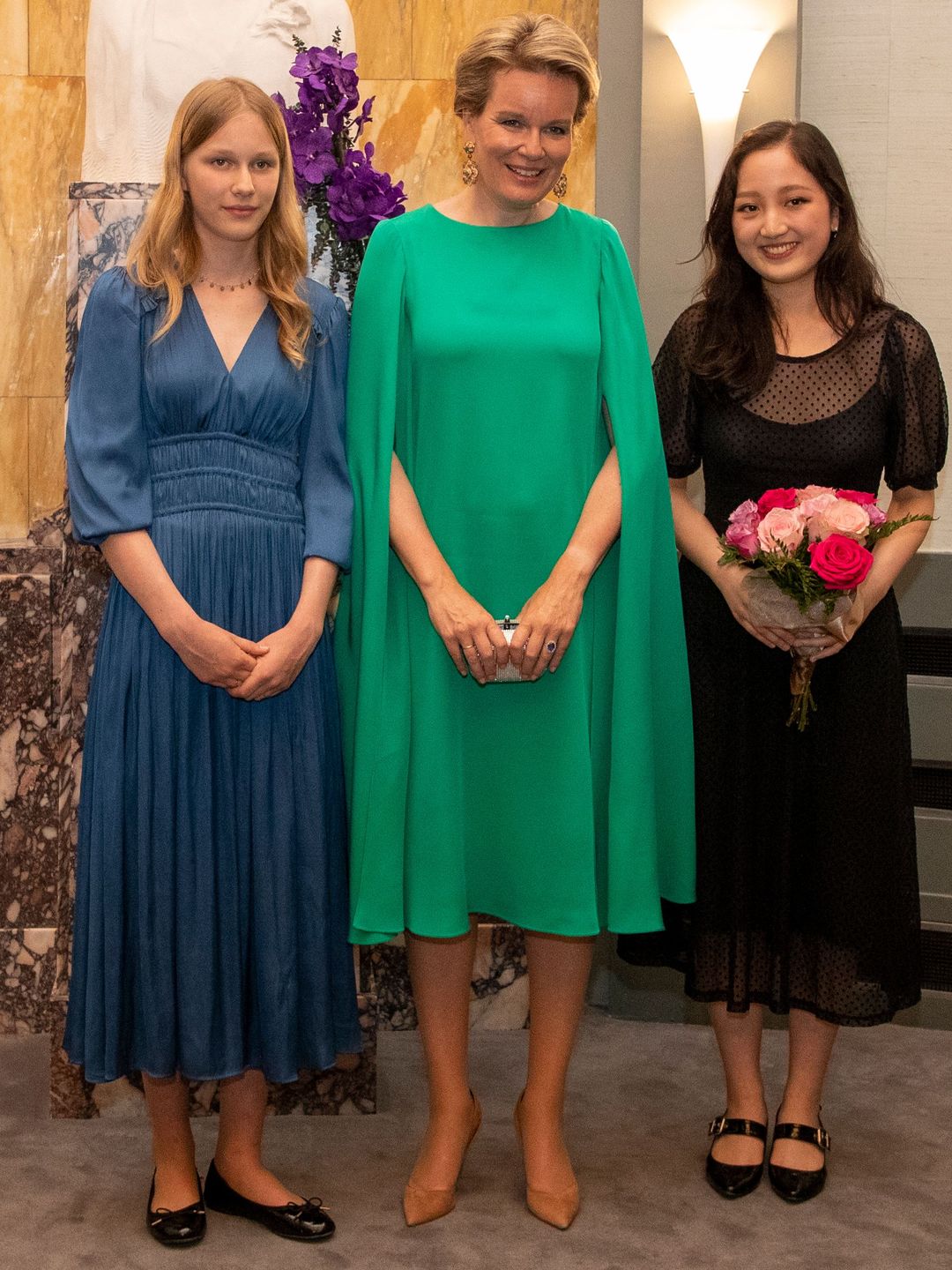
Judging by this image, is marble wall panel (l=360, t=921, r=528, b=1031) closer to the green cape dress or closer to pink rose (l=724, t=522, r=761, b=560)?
the green cape dress

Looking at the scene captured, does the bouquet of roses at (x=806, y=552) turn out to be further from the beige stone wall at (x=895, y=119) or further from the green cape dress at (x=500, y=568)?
the beige stone wall at (x=895, y=119)

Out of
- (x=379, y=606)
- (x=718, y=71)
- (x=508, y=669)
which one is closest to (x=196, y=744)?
(x=379, y=606)

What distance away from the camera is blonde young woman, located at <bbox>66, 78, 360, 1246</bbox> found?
90.6 inches

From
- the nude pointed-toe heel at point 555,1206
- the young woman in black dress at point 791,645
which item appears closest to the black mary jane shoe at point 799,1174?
the young woman in black dress at point 791,645

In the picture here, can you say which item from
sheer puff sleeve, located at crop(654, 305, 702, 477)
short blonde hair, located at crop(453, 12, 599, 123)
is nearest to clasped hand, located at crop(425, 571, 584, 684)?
sheer puff sleeve, located at crop(654, 305, 702, 477)

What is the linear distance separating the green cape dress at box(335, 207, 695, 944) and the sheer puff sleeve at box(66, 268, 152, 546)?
39 centimetres

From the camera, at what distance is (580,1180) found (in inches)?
107

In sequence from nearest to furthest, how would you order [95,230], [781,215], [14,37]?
1. [781,215]
2. [95,230]
3. [14,37]

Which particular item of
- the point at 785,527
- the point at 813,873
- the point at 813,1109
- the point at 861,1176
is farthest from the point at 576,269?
the point at 861,1176

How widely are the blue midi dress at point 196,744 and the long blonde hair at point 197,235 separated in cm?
3

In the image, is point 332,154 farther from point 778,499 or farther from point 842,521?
point 842,521

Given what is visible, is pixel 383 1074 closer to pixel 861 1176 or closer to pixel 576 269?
pixel 861 1176

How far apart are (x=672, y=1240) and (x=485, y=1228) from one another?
329 mm

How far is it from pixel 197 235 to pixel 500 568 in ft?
2.50
